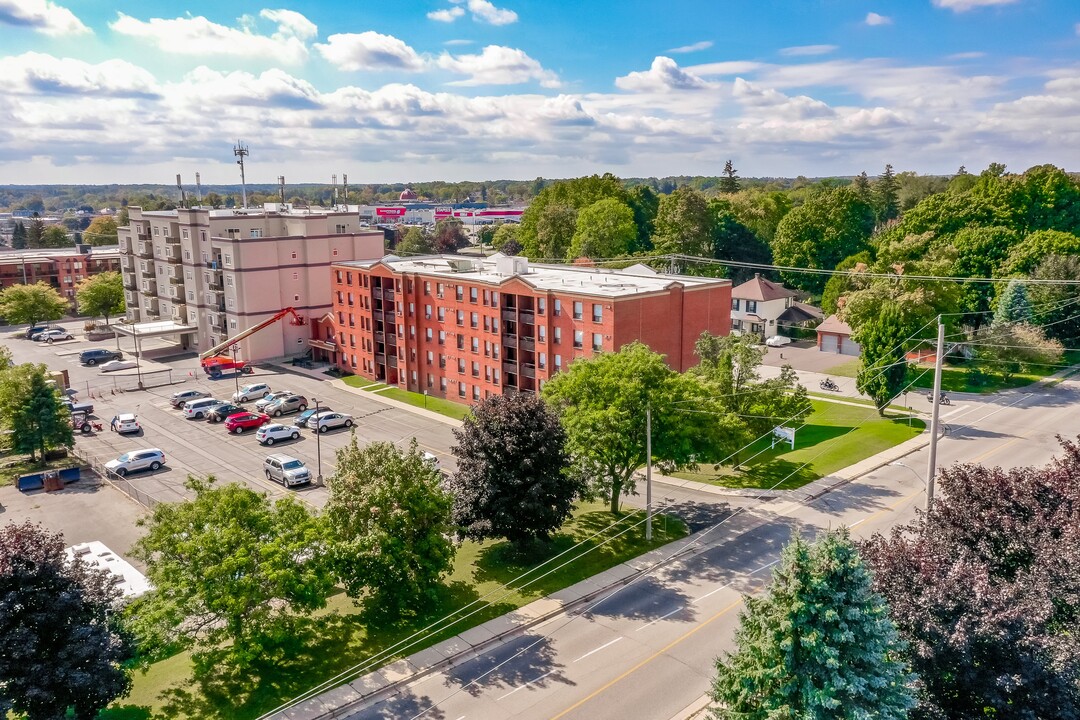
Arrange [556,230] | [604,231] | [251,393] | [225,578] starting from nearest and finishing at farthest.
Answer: [225,578]
[251,393]
[604,231]
[556,230]

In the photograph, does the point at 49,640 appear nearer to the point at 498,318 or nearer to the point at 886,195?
the point at 498,318

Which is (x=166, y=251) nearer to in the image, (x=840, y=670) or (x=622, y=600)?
(x=622, y=600)

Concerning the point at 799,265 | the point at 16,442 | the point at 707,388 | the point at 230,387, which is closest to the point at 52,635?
the point at 707,388

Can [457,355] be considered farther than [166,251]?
No

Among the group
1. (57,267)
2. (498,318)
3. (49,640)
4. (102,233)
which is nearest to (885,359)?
(498,318)

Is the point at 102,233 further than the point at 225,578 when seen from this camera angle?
Yes

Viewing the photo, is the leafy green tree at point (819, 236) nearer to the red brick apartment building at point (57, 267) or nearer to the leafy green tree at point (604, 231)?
the leafy green tree at point (604, 231)
